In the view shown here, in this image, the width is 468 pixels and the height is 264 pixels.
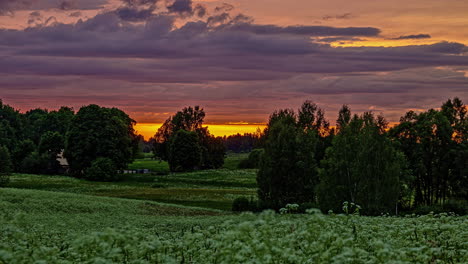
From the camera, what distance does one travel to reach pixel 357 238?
16.3 m

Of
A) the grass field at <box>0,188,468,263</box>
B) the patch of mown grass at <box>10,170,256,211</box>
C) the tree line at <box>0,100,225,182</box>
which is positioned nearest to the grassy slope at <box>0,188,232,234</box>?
the grass field at <box>0,188,468,263</box>

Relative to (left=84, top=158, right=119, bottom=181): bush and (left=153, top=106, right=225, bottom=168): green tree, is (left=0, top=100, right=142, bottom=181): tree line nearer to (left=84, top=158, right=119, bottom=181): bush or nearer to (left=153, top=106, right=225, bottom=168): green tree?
(left=84, top=158, right=119, bottom=181): bush

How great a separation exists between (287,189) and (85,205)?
20708mm

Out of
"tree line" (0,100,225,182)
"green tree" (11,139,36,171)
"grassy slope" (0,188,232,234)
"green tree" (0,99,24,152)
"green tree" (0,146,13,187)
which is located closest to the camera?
"grassy slope" (0,188,232,234)

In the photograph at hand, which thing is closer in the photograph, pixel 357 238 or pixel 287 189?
pixel 357 238

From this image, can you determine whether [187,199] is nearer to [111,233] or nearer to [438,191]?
[438,191]

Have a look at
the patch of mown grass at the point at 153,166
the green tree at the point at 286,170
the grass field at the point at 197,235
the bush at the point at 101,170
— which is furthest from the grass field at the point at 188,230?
the patch of mown grass at the point at 153,166

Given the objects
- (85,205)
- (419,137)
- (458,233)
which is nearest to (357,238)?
(458,233)

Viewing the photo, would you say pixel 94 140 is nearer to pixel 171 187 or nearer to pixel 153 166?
pixel 171 187

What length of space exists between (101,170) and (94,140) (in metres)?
8.03

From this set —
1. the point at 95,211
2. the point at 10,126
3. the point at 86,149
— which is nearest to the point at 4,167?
the point at 86,149

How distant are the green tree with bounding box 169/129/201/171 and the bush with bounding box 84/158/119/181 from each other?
29474 millimetres

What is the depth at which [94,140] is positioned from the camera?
96.4 meters

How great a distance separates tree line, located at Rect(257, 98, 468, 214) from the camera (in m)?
Answer: 46.7
